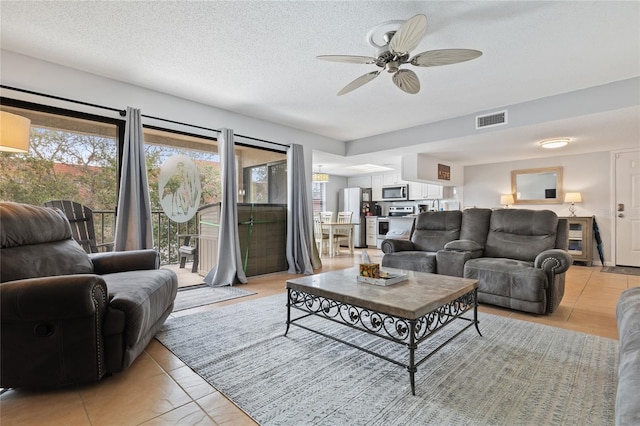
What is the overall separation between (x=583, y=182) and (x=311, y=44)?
6.10m

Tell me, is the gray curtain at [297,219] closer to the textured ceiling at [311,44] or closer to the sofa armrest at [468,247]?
the textured ceiling at [311,44]

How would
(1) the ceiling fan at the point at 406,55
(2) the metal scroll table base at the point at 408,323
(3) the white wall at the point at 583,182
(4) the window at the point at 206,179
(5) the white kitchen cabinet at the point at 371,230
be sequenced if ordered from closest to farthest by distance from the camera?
(2) the metal scroll table base at the point at 408,323, (1) the ceiling fan at the point at 406,55, (4) the window at the point at 206,179, (3) the white wall at the point at 583,182, (5) the white kitchen cabinet at the point at 371,230

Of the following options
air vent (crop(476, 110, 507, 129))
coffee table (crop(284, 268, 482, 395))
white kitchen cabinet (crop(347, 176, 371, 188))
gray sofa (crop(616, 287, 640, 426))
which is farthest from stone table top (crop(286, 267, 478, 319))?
white kitchen cabinet (crop(347, 176, 371, 188))

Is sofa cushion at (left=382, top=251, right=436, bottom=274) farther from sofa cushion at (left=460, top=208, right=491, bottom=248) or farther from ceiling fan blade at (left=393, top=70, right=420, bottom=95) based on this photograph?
ceiling fan blade at (left=393, top=70, right=420, bottom=95)

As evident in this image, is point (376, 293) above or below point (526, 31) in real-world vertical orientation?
below

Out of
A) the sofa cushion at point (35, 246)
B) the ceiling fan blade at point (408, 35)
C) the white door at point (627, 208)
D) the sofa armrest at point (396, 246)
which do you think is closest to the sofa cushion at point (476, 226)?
the sofa armrest at point (396, 246)

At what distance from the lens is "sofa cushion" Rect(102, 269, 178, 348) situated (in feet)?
5.60

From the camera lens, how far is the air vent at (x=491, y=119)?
13.3 feet

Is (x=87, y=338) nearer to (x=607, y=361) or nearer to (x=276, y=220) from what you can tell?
(x=607, y=361)

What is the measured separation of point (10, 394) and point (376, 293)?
207 cm

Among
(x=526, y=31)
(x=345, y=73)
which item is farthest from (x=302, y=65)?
(x=526, y=31)

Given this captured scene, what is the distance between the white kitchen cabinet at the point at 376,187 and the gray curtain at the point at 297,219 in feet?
13.6

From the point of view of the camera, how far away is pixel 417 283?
2238 millimetres

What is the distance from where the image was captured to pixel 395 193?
26.9 ft
